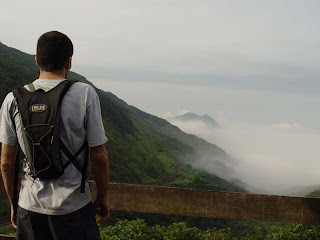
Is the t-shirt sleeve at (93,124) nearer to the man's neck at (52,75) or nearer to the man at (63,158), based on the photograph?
the man at (63,158)

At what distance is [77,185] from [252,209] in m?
2.14

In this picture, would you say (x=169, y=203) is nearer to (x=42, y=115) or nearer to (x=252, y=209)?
(x=252, y=209)

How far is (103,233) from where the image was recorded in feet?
Result: 18.2

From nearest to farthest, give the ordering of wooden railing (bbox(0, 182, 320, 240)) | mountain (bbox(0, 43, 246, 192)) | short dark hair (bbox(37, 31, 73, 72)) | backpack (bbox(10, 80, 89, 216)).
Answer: backpack (bbox(10, 80, 89, 216))
short dark hair (bbox(37, 31, 73, 72))
wooden railing (bbox(0, 182, 320, 240))
mountain (bbox(0, 43, 246, 192))

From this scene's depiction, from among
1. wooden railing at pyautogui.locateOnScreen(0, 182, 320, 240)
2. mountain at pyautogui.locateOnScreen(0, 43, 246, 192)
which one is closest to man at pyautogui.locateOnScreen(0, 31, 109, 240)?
wooden railing at pyautogui.locateOnScreen(0, 182, 320, 240)

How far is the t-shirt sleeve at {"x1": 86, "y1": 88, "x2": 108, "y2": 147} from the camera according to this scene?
7.55 ft

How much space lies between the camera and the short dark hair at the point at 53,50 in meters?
2.33

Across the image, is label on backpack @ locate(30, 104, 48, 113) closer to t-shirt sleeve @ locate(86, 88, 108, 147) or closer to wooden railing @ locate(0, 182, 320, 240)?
t-shirt sleeve @ locate(86, 88, 108, 147)

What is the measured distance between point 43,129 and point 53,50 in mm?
592

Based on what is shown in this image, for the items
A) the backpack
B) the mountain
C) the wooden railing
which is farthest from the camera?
the mountain

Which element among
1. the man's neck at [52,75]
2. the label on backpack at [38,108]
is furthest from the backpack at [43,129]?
the man's neck at [52,75]

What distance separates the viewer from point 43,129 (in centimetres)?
222

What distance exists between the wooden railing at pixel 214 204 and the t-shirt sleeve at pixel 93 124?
1.45 meters

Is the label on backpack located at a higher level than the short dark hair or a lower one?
lower
